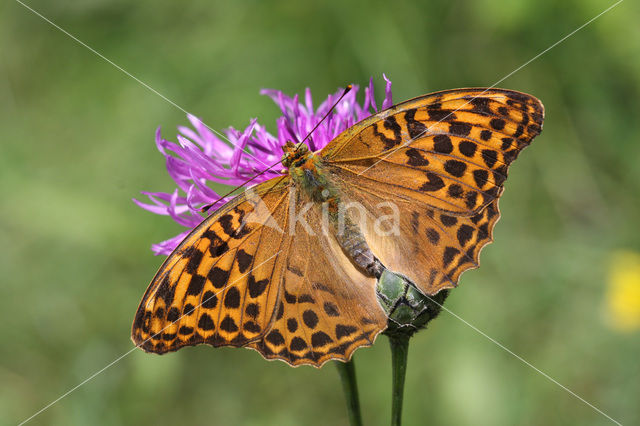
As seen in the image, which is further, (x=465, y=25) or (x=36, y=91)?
(x=36, y=91)

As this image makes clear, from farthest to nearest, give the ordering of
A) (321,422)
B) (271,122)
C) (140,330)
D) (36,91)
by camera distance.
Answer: (36,91)
(271,122)
(321,422)
(140,330)

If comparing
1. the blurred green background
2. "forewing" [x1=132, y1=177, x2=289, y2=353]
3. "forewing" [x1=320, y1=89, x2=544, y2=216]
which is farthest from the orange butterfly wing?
the blurred green background

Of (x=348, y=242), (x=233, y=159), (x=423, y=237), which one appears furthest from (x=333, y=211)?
(x=233, y=159)

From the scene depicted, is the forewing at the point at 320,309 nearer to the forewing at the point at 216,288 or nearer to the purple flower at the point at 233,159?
the forewing at the point at 216,288

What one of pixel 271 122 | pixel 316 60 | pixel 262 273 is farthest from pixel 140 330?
pixel 316 60

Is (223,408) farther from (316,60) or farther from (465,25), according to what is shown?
(465,25)

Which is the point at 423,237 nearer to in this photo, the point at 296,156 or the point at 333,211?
the point at 333,211
